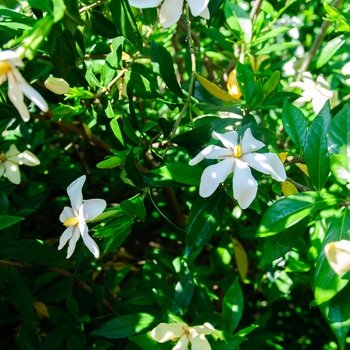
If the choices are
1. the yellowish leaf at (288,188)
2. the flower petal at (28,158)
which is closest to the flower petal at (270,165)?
the yellowish leaf at (288,188)

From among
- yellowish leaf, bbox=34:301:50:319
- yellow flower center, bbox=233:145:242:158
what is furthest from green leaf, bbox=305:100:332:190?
yellowish leaf, bbox=34:301:50:319

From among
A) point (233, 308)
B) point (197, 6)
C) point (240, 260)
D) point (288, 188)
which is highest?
point (197, 6)

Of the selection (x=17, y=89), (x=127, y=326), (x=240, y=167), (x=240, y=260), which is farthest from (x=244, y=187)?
(x=240, y=260)

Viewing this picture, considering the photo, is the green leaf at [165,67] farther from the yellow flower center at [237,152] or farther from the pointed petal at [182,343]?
the pointed petal at [182,343]

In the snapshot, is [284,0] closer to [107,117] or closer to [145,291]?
[107,117]

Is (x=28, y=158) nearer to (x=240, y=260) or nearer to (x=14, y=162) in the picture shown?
(x=14, y=162)

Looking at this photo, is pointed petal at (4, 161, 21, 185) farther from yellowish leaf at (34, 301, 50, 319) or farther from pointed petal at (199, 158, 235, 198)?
pointed petal at (199, 158, 235, 198)
